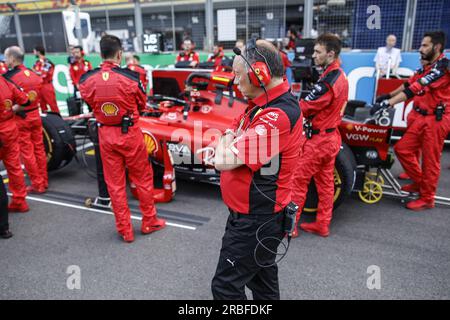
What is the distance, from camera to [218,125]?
4383 millimetres

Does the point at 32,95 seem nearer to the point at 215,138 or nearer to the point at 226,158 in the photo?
the point at 215,138

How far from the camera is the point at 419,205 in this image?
408cm

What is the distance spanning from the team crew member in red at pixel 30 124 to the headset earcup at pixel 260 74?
3518mm

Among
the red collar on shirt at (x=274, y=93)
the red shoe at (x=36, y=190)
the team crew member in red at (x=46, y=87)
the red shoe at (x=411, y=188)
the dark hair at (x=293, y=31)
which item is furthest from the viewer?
the dark hair at (x=293, y=31)

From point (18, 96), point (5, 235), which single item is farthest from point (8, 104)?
point (5, 235)

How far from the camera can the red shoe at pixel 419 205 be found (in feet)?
13.4

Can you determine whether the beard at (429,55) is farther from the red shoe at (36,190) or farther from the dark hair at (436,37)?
the red shoe at (36,190)

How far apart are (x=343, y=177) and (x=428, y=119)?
1.20m

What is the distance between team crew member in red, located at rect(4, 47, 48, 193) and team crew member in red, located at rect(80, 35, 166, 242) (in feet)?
5.10

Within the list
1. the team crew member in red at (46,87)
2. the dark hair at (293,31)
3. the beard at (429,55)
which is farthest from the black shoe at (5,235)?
the dark hair at (293,31)

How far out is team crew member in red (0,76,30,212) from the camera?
12.3 ft

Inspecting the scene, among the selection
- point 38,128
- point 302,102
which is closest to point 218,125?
point 302,102

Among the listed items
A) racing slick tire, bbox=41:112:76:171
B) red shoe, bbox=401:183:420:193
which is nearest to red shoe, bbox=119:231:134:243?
racing slick tire, bbox=41:112:76:171
